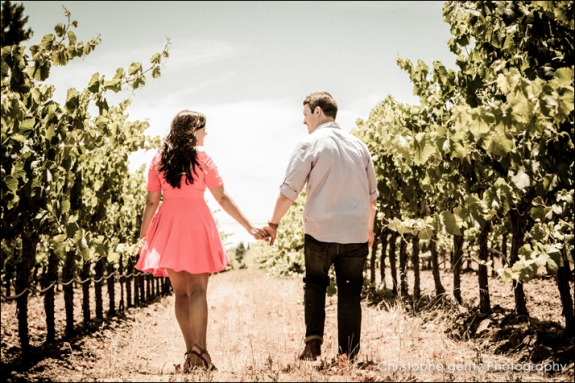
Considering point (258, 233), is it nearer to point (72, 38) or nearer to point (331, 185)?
point (331, 185)

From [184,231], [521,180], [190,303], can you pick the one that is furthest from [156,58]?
[521,180]

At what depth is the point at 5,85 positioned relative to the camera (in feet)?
14.0

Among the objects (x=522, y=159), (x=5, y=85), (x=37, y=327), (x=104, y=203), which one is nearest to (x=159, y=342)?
(x=104, y=203)

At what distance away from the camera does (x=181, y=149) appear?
14.4 ft

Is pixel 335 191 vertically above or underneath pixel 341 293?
above

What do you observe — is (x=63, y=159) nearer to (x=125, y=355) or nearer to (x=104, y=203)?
(x=125, y=355)

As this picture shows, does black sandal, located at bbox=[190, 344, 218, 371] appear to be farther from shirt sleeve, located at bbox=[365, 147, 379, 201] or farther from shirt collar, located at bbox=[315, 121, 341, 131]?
shirt collar, located at bbox=[315, 121, 341, 131]

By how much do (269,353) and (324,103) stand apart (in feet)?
6.98

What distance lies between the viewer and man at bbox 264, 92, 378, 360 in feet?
13.8

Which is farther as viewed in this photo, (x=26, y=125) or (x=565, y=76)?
(x=26, y=125)

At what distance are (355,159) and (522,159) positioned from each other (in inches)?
49.3

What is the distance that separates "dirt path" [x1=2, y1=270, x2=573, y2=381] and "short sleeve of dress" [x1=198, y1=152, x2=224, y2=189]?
1.44 meters

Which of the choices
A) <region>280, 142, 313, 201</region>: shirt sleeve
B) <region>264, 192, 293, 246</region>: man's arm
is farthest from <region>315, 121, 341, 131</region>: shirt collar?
<region>264, 192, 293, 246</region>: man's arm

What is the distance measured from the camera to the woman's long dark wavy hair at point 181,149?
4.36 metres
